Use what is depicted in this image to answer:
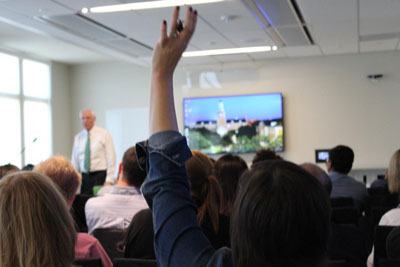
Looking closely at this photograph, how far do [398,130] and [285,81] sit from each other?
7.86 ft

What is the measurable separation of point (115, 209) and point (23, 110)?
7129 millimetres

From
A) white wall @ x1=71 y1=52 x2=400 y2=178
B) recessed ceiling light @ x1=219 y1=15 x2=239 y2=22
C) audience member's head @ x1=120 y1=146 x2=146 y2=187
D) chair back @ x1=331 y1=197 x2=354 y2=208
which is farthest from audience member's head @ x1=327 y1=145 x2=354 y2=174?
white wall @ x1=71 y1=52 x2=400 y2=178

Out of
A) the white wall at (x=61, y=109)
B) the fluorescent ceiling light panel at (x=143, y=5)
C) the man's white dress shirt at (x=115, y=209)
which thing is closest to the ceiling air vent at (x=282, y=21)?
the fluorescent ceiling light panel at (x=143, y=5)

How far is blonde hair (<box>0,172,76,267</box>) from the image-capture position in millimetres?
1523

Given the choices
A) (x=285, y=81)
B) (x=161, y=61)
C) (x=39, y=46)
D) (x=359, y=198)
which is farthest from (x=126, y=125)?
(x=161, y=61)

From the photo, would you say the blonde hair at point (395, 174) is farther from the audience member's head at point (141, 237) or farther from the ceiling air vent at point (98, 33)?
the ceiling air vent at point (98, 33)

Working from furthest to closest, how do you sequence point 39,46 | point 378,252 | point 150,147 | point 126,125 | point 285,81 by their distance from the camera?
point 126,125 < point 285,81 < point 39,46 < point 378,252 < point 150,147

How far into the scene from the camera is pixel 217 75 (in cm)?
1093

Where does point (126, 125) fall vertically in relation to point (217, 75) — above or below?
below

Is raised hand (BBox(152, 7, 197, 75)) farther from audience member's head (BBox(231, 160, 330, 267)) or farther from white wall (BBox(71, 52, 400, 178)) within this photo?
white wall (BBox(71, 52, 400, 178))

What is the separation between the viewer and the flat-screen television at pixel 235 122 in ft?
34.3

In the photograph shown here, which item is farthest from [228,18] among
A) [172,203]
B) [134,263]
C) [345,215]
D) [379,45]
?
[172,203]

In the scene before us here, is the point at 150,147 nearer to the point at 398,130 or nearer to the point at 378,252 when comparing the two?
the point at 378,252

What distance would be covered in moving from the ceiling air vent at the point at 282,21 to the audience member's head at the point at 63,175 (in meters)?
3.52
